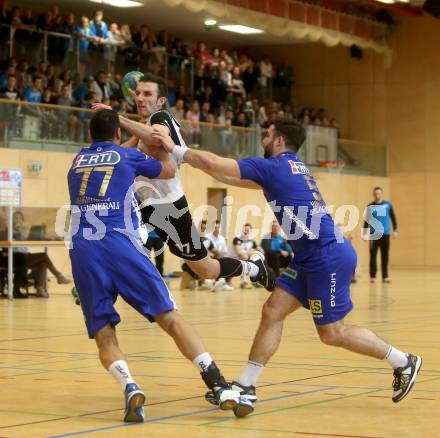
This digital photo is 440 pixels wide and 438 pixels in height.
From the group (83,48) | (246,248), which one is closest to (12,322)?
(246,248)

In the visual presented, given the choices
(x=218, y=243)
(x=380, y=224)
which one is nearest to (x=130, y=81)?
(x=218, y=243)

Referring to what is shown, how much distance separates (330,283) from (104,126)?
1954 mm

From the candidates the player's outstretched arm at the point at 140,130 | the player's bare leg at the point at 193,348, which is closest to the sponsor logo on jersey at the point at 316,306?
the player's bare leg at the point at 193,348

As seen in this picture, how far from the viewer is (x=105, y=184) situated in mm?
7297

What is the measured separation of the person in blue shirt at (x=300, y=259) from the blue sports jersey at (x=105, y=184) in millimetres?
321

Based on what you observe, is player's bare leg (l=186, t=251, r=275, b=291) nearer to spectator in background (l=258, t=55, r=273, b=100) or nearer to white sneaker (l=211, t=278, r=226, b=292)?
white sneaker (l=211, t=278, r=226, b=292)

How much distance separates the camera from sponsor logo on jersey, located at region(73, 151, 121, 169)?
24.1 ft

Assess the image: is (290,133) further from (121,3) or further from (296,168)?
(121,3)

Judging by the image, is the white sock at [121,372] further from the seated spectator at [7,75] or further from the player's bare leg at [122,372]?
the seated spectator at [7,75]

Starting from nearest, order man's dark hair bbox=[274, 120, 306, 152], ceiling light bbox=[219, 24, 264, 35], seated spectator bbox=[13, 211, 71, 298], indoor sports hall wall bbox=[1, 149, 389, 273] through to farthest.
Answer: man's dark hair bbox=[274, 120, 306, 152], seated spectator bbox=[13, 211, 71, 298], indoor sports hall wall bbox=[1, 149, 389, 273], ceiling light bbox=[219, 24, 264, 35]

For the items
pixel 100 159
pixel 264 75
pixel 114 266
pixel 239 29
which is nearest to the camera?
pixel 114 266

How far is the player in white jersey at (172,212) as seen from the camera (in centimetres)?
900

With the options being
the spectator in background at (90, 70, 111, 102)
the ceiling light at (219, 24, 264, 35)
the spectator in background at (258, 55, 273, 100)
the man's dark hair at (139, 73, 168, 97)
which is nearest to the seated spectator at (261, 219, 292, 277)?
the spectator in background at (90, 70, 111, 102)

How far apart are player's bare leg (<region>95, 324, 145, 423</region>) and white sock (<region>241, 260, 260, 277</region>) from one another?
8.64ft
